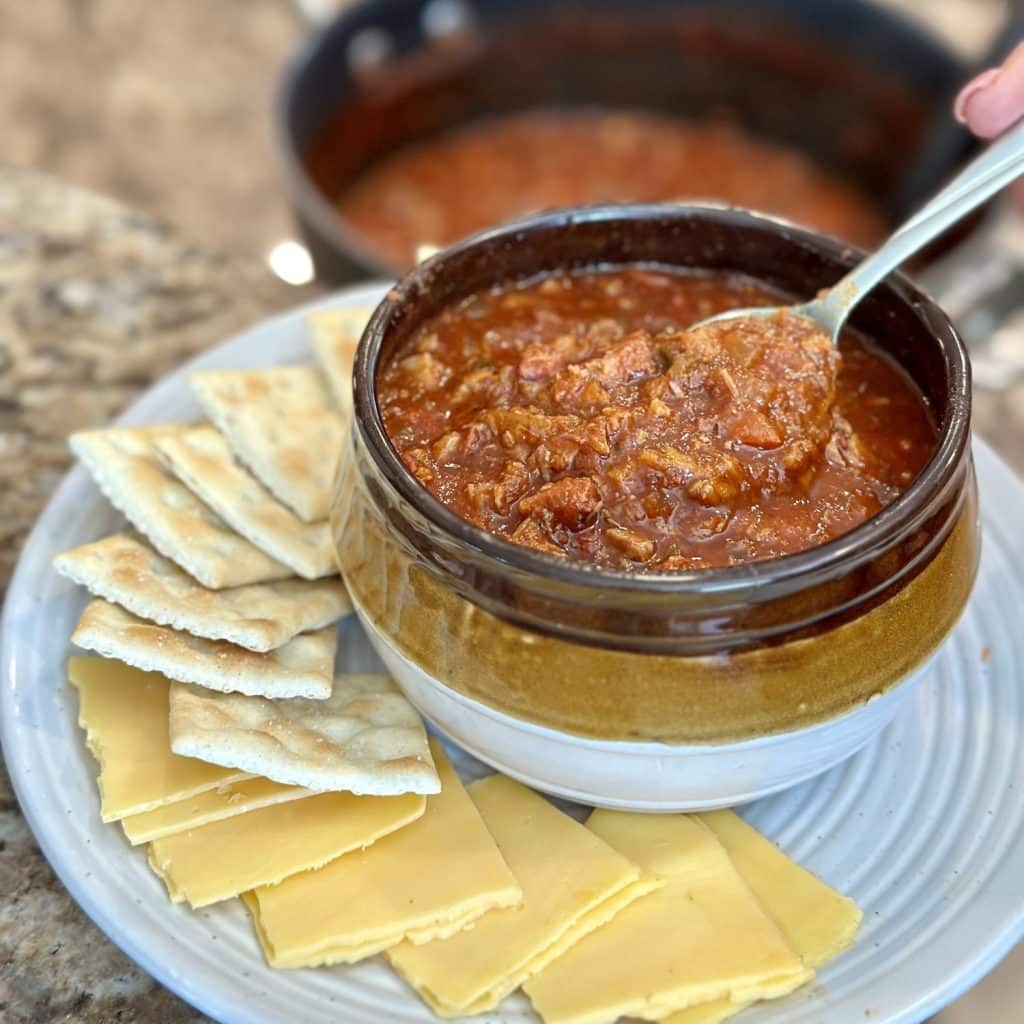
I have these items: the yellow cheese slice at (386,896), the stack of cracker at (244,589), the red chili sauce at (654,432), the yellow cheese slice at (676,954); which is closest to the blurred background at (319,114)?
the stack of cracker at (244,589)

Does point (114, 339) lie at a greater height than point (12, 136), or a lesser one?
greater

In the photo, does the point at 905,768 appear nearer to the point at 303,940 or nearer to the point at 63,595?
the point at 303,940

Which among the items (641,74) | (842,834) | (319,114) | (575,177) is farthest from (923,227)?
(641,74)

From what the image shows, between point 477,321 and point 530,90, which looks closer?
point 477,321

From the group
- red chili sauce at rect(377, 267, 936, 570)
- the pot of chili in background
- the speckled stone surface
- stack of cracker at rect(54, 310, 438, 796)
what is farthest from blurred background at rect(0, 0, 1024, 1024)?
the pot of chili in background

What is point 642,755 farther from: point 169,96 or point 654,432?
point 169,96

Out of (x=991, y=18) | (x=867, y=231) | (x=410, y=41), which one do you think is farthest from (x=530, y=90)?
(x=991, y=18)
